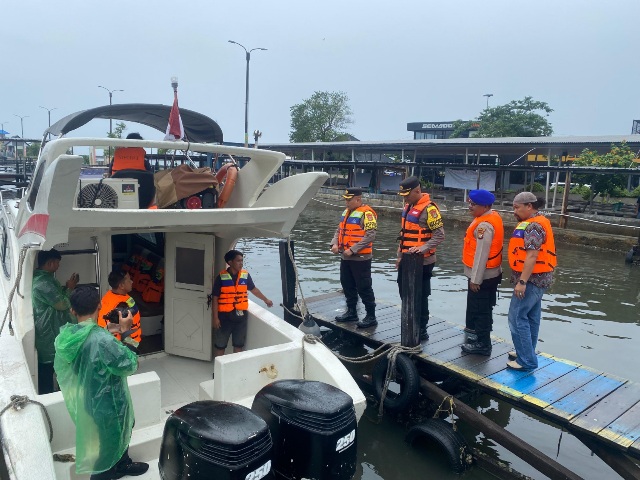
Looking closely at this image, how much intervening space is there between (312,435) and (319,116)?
196ft

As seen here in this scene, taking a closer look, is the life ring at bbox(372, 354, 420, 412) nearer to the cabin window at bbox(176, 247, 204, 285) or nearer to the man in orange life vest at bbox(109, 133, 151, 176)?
the cabin window at bbox(176, 247, 204, 285)

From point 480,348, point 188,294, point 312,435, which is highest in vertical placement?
point 188,294

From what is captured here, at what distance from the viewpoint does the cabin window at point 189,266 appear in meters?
5.24

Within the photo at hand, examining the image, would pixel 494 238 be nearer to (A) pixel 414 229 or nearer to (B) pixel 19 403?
(A) pixel 414 229

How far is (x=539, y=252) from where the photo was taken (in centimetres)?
454

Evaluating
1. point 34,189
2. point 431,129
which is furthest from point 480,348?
point 431,129

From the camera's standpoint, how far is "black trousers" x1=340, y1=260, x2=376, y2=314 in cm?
600

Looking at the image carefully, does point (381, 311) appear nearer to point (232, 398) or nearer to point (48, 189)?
point (232, 398)

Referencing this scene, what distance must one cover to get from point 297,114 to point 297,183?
58949 millimetres

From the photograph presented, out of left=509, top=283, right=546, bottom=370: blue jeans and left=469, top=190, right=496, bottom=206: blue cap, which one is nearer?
left=509, top=283, right=546, bottom=370: blue jeans

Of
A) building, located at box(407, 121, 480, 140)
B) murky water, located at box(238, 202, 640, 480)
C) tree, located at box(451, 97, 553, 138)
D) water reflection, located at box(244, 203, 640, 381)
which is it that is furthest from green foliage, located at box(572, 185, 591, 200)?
building, located at box(407, 121, 480, 140)

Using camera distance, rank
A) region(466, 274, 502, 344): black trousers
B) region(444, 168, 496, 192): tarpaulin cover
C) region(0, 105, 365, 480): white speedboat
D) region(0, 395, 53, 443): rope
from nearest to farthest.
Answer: region(0, 395, 53, 443): rope
region(0, 105, 365, 480): white speedboat
region(466, 274, 502, 344): black trousers
region(444, 168, 496, 192): tarpaulin cover

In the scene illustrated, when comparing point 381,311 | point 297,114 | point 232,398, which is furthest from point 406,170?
point 297,114

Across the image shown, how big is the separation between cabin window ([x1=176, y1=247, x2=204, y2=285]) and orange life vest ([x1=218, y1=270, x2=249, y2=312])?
1.29 feet
